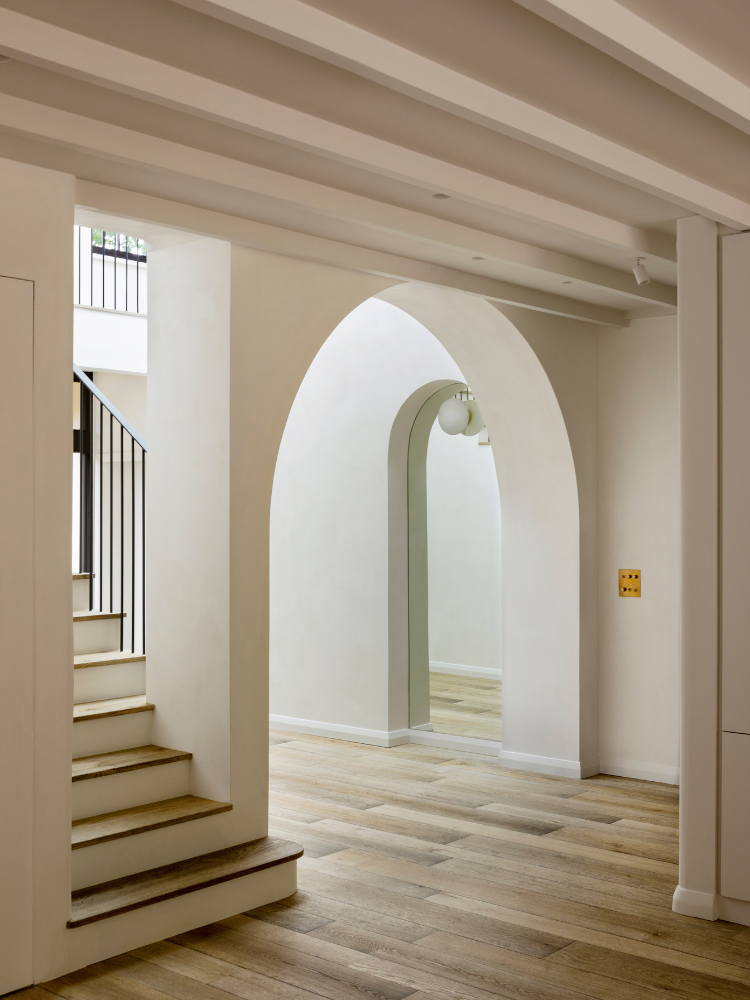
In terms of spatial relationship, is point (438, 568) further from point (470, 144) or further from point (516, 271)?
point (470, 144)

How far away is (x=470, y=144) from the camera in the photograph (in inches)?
135

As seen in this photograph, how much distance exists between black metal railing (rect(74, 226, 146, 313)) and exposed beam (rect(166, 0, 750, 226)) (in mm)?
8778

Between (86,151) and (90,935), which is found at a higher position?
(86,151)

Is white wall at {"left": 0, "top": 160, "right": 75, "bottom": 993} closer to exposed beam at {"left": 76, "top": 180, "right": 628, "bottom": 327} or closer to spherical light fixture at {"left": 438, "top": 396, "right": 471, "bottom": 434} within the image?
exposed beam at {"left": 76, "top": 180, "right": 628, "bottom": 327}

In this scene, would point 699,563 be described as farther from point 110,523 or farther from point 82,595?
point 110,523

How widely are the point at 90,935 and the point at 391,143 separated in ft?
9.67

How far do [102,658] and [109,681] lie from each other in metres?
0.13

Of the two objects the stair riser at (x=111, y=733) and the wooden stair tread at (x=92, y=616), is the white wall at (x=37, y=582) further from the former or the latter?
the wooden stair tread at (x=92, y=616)

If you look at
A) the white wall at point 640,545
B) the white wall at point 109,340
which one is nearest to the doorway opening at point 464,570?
the white wall at point 640,545

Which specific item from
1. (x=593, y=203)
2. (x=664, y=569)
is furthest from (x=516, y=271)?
(x=664, y=569)

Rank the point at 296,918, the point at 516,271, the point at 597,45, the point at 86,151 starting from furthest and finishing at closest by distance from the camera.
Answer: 1. the point at 516,271
2. the point at 296,918
3. the point at 86,151
4. the point at 597,45

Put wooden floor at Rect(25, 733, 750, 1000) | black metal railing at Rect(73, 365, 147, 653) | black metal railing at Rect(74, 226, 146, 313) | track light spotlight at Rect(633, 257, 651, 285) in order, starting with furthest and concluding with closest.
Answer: black metal railing at Rect(74, 226, 146, 313), black metal railing at Rect(73, 365, 147, 653), track light spotlight at Rect(633, 257, 651, 285), wooden floor at Rect(25, 733, 750, 1000)

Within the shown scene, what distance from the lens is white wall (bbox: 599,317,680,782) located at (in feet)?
20.5

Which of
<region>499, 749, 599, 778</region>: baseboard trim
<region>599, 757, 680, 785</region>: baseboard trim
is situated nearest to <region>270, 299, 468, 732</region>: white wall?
<region>499, 749, 599, 778</region>: baseboard trim
